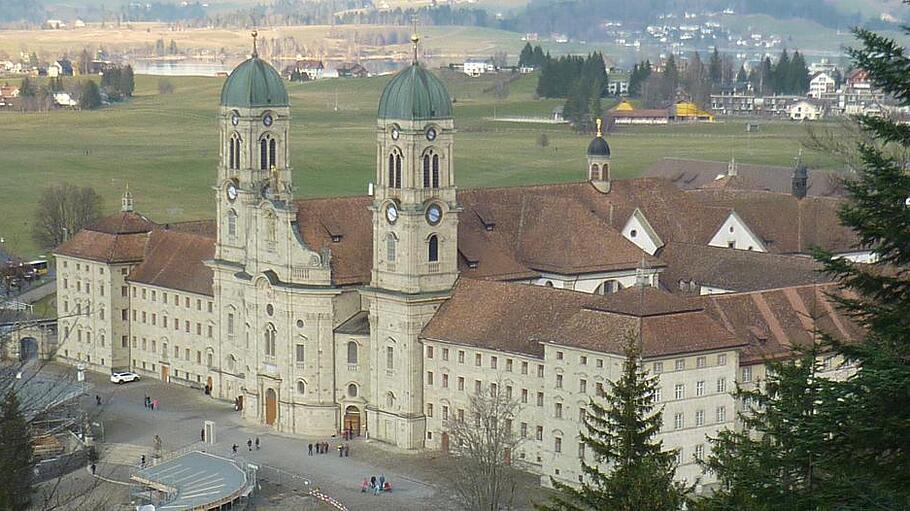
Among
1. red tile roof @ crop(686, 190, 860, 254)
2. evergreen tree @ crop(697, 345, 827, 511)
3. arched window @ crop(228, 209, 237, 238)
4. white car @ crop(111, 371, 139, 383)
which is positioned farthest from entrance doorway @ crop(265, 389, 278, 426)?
evergreen tree @ crop(697, 345, 827, 511)

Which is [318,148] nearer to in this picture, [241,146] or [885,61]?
[241,146]

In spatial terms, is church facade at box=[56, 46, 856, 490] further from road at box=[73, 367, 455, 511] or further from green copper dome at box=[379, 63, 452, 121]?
road at box=[73, 367, 455, 511]

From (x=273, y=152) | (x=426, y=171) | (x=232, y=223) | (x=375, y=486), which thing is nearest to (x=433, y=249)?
(x=426, y=171)

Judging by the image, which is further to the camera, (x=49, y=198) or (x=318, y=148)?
(x=318, y=148)

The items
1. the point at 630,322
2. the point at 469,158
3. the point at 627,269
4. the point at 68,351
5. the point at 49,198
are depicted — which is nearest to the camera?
the point at 630,322

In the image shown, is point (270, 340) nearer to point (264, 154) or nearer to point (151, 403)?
point (151, 403)

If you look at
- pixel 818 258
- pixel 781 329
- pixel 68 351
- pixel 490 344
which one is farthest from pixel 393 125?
pixel 818 258

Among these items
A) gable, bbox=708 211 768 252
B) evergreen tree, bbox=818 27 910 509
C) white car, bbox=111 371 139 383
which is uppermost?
evergreen tree, bbox=818 27 910 509
